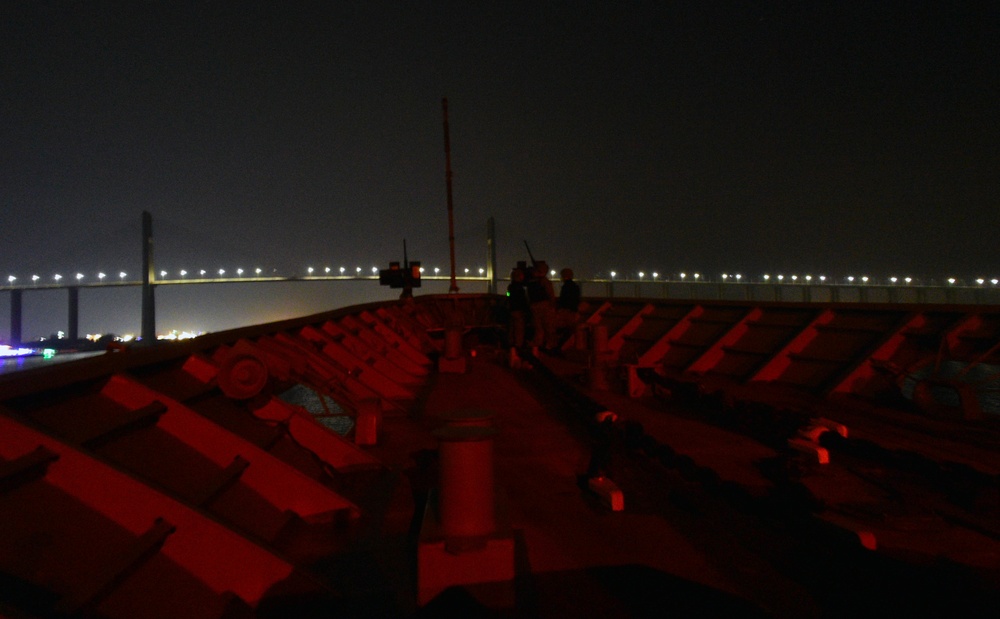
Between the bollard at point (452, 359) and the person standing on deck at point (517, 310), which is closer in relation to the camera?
the bollard at point (452, 359)

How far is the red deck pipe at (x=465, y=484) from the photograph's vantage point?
2.07 metres

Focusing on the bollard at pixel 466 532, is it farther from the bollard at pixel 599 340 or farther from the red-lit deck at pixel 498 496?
the bollard at pixel 599 340

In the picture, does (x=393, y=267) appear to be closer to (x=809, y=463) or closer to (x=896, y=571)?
(x=809, y=463)

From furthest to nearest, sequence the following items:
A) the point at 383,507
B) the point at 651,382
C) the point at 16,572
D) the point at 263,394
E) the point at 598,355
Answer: the point at 598,355
the point at 651,382
the point at 263,394
the point at 383,507
the point at 16,572

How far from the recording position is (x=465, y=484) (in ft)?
6.81

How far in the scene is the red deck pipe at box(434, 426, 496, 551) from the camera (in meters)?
2.07

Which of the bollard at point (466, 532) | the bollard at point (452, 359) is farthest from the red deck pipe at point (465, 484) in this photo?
the bollard at point (452, 359)

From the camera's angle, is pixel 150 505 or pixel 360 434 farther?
pixel 360 434

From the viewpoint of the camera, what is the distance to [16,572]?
5.19 feet

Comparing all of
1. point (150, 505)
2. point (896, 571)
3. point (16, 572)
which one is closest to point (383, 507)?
point (150, 505)

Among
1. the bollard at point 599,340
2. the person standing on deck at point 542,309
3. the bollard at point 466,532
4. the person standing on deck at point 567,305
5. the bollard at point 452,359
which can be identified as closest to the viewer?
the bollard at point 466,532

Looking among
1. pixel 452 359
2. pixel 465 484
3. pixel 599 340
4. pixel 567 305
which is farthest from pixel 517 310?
pixel 465 484

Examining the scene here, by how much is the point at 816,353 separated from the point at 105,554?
Answer: 651cm

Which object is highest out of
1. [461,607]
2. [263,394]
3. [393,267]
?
[393,267]
